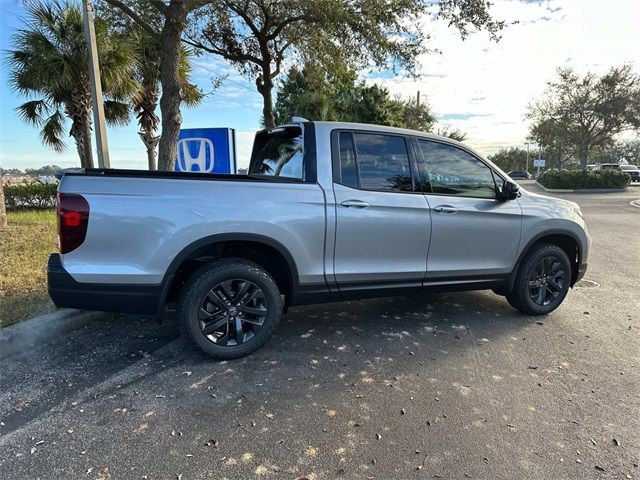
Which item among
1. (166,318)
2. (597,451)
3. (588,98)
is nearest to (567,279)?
(597,451)

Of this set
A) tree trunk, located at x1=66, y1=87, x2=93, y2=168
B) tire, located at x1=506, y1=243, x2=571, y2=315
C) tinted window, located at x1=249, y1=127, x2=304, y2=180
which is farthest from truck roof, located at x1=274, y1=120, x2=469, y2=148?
tree trunk, located at x1=66, y1=87, x2=93, y2=168

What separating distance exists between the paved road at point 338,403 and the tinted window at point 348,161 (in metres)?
1.44

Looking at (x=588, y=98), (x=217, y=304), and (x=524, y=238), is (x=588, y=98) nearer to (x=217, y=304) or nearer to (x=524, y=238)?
(x=524, y=238)

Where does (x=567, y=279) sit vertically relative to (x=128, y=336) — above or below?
above

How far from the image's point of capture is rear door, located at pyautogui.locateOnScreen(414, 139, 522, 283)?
4137 millimetres

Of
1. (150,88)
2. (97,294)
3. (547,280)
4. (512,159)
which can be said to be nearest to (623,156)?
(512,159)

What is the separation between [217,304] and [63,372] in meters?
1.26

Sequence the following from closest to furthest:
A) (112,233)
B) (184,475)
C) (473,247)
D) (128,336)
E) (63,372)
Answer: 1. (184,475)
2. (112,233)
3. (63,372)
4. (128,336)
5. (473,247)

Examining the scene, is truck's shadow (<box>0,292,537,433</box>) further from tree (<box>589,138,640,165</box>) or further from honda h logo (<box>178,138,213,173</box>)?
tree (<box>589,138,640,165</box>)

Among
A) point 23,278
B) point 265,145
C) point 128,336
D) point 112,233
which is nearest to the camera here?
point 112,233

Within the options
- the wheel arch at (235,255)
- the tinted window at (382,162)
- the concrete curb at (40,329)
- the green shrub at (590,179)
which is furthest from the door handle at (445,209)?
the green shrub at (590,179)

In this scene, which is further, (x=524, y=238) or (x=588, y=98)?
(x=588, y=98)

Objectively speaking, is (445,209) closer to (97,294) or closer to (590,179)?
(97,294)

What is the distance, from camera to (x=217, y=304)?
3500 millimetres
